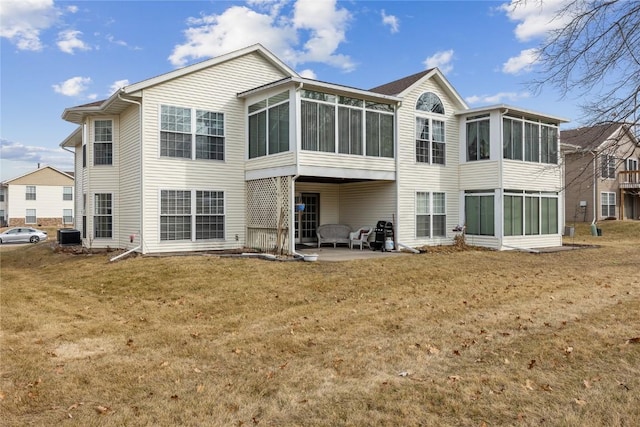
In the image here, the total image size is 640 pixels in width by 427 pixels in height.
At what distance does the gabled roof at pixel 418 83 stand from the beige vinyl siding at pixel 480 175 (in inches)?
97.0

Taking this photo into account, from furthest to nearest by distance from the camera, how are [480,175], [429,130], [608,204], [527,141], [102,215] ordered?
[608,204] → [527,141] → [480,175] → [429,130] → [102,215]

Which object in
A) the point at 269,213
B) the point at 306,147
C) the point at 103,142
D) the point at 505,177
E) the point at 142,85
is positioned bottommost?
the point at 269,213

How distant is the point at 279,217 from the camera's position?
46.5 feet

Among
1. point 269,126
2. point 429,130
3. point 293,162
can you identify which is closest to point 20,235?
point 269,126

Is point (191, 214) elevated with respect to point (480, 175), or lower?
lower

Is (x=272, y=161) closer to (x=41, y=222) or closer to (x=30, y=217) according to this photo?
(x=41, y=222)

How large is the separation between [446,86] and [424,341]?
14058mm

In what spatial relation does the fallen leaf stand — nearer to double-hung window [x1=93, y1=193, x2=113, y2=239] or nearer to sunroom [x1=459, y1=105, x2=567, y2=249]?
double-hung window [x1=93, y1=193, x2=113, y2=239]

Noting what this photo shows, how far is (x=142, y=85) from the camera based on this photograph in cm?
1395

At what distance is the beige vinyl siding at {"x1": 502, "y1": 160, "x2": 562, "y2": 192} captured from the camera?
17578mm

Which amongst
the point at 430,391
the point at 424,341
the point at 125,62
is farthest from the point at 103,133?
the point at 430,391

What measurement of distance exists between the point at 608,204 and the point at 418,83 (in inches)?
896

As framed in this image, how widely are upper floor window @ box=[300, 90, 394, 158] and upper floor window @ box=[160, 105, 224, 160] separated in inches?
135

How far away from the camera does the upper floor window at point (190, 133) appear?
1459 cm
